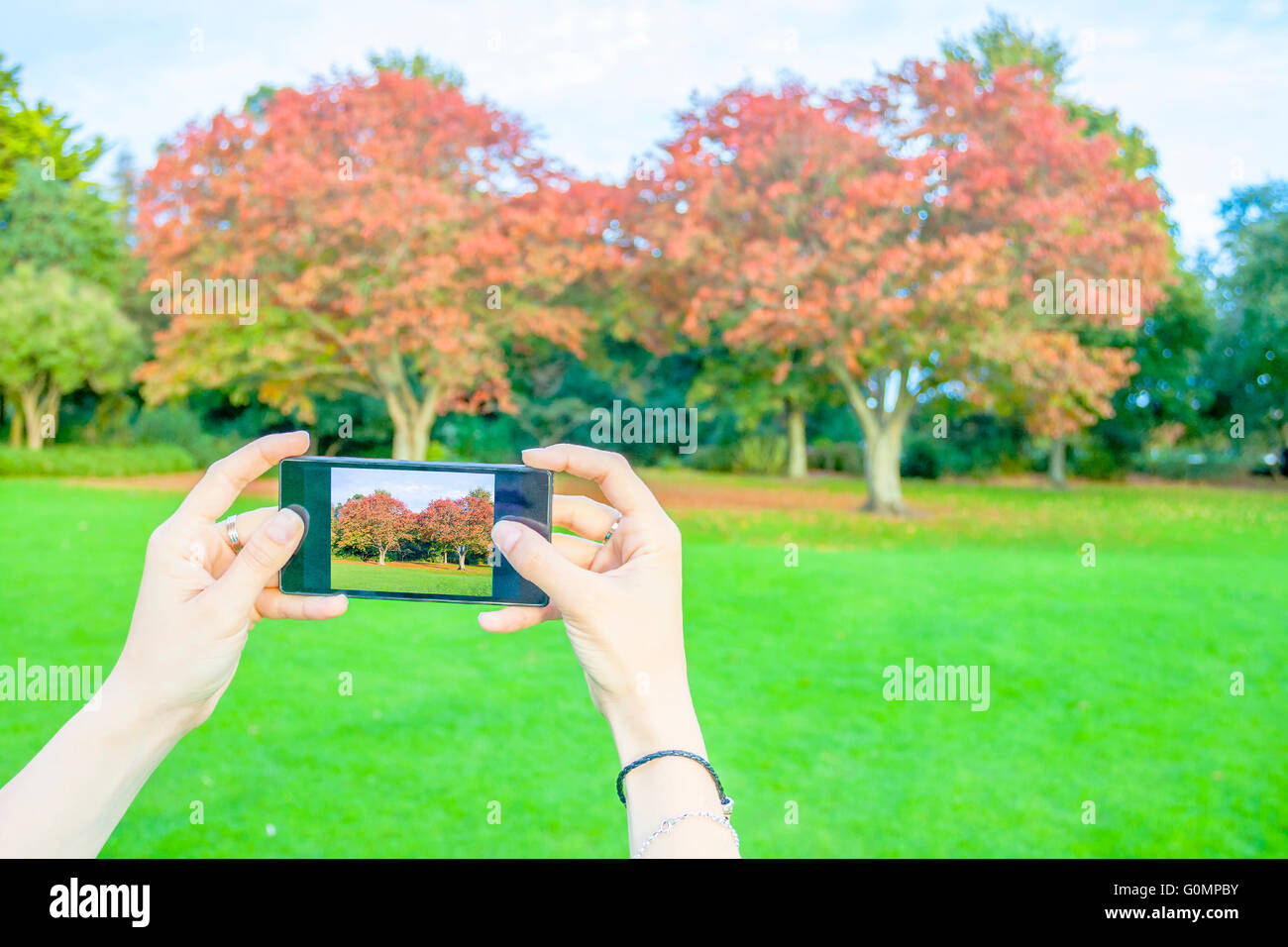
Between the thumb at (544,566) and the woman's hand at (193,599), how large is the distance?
12.1 inches

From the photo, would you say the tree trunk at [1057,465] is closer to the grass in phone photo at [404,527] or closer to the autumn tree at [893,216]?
the autumn tree at [893,216]

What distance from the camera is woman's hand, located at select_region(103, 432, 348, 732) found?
4.58 ft

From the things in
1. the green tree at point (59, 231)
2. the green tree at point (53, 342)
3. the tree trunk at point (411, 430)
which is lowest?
the tree trunk at point (411, 430)

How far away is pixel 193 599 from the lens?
1.42 m

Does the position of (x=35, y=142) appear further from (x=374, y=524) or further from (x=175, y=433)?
(x=374, y=524)

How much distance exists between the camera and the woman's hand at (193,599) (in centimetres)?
140

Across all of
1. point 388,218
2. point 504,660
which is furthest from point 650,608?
point 388,218

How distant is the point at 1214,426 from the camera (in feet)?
83.9

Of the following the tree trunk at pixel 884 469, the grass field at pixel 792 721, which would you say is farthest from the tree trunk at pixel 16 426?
the tree trunk at pixel 884 469

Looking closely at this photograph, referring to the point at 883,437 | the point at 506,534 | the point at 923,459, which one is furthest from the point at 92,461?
the point at 506,534

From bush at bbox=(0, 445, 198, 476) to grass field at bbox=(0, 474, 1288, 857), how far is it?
1091 centimetres

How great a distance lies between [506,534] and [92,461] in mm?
20300

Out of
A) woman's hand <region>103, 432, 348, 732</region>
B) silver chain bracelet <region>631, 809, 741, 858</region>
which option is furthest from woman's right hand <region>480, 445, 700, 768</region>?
woman's hand <region>103, 432, 348, 732</region>
